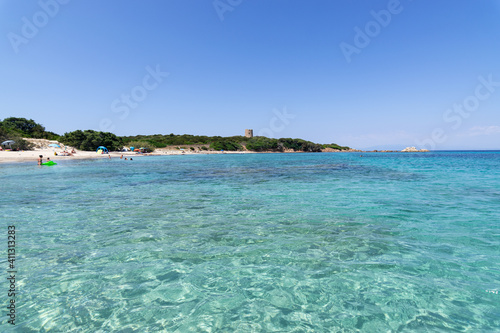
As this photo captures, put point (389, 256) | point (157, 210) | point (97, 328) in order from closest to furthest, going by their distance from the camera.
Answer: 1. point (97, 328)
2. point (389, 256)
3. point (157, 210)

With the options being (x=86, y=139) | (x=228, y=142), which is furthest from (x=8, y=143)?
(x=228, y=142)

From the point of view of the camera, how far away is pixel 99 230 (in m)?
7.51

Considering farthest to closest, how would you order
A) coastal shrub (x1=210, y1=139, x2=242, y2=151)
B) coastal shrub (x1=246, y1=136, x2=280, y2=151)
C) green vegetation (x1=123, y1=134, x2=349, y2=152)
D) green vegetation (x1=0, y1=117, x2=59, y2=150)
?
coastal shrub (x1=246, y1=136, x2=280, y2=151) < coastal shrub (x1=210, y1=139, x2=242, y2=151) < green vegetation (x1=123, y1=134, x2=349, y2=152) < green vegetation (x1=0, y1=117, x2=59, y2=150)

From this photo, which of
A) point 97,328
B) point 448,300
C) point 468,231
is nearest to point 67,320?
point 97,328

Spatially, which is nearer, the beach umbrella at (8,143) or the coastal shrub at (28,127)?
the beach umbrella at (8,143)

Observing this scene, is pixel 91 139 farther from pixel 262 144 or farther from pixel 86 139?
pixel 262 144

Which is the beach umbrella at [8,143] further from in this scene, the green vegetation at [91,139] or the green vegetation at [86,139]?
the green vegetation at [86,139]

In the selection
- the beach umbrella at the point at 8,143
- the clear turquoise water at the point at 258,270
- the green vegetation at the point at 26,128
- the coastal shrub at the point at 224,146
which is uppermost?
the green vegetation at the point at 26,128

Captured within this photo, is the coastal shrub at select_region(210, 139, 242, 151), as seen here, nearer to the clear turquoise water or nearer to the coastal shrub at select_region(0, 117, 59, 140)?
the coastal shrub at select_region(0, 117, 59, 140)

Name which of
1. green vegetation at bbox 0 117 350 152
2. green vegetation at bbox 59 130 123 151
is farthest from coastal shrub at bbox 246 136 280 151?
green vegetation at bbox 59 130 123 151

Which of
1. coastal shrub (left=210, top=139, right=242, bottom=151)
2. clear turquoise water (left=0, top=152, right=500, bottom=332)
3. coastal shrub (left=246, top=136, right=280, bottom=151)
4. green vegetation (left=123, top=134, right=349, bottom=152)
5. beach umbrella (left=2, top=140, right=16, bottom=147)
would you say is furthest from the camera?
coastal shrub (left=246, top=136, right=280, bottom=151)

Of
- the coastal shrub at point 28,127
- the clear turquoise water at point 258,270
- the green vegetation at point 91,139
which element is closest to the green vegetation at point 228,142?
the green vegetation at point 91,139

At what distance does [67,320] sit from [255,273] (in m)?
3.13

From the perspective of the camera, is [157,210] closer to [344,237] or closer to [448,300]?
[344,237]
